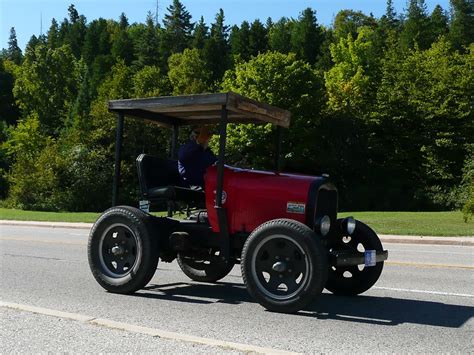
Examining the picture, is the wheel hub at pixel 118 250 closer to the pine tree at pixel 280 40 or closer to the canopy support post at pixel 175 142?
the canopy support post at pixel 175 142

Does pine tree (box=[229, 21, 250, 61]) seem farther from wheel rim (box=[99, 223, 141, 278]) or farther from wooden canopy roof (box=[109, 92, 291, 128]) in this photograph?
wheel rim (box=[99, 223, 141, 278])

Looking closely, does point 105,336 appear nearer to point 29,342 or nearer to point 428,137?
point 29,342

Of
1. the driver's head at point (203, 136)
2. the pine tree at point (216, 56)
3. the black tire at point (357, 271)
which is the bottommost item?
the black tire at point (357, 271)

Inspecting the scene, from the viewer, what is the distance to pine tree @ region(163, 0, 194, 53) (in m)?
102

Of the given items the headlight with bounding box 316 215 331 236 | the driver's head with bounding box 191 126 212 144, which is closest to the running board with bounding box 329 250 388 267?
the headlight with bounding box 316 215 331 236

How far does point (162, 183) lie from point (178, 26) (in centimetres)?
10381

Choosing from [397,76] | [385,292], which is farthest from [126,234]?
[397,76]

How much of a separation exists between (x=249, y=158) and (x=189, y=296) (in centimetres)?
4061

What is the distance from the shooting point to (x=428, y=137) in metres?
50.8

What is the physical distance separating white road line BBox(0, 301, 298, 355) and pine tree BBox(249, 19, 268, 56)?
8636 centimetres

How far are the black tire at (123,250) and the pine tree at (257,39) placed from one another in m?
84.8

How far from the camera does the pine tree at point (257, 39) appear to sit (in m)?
91.6

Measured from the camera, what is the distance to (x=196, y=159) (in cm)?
780

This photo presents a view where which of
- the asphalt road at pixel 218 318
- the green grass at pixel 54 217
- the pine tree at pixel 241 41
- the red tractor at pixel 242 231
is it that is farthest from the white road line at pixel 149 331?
the pine tree at pixel 241 41
